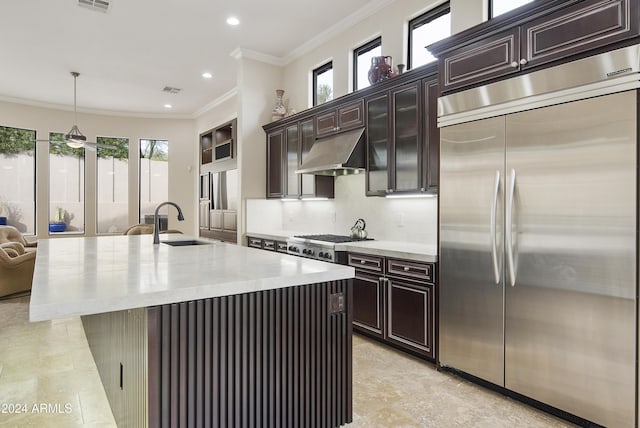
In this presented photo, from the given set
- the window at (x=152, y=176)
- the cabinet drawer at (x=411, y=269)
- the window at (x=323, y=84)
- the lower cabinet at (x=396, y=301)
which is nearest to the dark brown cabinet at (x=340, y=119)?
the window at (x=323, y=84)

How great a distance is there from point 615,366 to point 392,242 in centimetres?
223

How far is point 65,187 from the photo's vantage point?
8.32 metres

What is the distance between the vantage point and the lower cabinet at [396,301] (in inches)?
119

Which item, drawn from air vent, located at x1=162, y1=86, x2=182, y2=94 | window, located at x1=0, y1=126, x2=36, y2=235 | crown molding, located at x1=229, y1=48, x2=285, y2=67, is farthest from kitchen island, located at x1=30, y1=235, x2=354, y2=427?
window, located at x1=0, y1=126, x2=36, y2=235

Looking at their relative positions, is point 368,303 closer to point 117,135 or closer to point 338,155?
point 338,155

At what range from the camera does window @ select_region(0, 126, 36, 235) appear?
7559mm

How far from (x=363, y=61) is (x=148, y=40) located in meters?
2.85

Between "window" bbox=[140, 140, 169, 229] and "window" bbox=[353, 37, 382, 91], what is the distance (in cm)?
597

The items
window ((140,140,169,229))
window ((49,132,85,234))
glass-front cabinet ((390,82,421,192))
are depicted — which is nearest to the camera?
glass-front cabinet ((390,82,421,192))

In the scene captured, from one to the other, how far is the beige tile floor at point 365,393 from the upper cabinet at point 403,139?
150 centimetres

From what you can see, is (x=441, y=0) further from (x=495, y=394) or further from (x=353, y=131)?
(x=495, y=394)

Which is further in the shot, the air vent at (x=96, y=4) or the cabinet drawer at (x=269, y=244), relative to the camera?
the cabinet drawer at (x=269, y=244)

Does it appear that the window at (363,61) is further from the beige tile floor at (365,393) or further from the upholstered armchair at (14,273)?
the upholstered armchair at (14,273)

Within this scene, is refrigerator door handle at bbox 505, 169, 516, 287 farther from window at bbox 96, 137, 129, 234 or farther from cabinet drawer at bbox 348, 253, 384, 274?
window at bbox 96, 137, 129, 234
